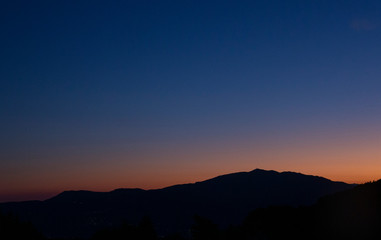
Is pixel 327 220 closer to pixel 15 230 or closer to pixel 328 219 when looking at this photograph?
pixel 328 219

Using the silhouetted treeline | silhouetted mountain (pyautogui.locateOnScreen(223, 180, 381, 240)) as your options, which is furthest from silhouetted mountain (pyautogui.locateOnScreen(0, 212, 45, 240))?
silhouetted mountain (pyautogui.locateOnScreen(223, 180, 381, 240))

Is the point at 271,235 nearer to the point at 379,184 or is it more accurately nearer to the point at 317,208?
the point at 317,208

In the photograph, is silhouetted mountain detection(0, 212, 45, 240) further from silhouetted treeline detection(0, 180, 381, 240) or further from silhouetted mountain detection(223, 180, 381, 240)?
silhouetted mountain detection(223, 180, 381, 240)

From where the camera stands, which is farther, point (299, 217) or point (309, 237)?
point (299, 217)

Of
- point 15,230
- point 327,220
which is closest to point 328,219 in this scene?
point 327,220

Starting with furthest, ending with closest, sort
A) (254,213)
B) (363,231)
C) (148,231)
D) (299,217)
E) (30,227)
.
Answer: (30,227)
(148,231)
(254,213)
(299,217)
(363,231)

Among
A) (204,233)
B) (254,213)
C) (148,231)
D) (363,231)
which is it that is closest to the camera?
(363,231)

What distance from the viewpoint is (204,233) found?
54.8 meters

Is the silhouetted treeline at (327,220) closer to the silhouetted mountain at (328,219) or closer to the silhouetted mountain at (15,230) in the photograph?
the silhouetted mountain at (328,219)

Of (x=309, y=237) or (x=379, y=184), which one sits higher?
(x=379, y=184)

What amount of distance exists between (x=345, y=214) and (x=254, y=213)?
11654 mm

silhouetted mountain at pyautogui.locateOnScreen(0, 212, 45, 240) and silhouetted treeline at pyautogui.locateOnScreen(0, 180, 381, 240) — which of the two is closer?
silhouetted treeline at pyautogui.locateOnScreen(0, 180, 381, 240)

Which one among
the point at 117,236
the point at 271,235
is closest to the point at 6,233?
the point at 117,236

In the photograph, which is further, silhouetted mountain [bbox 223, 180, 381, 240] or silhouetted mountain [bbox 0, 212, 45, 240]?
silhouetted mountain [bbox 0, 212, 45, 240]
